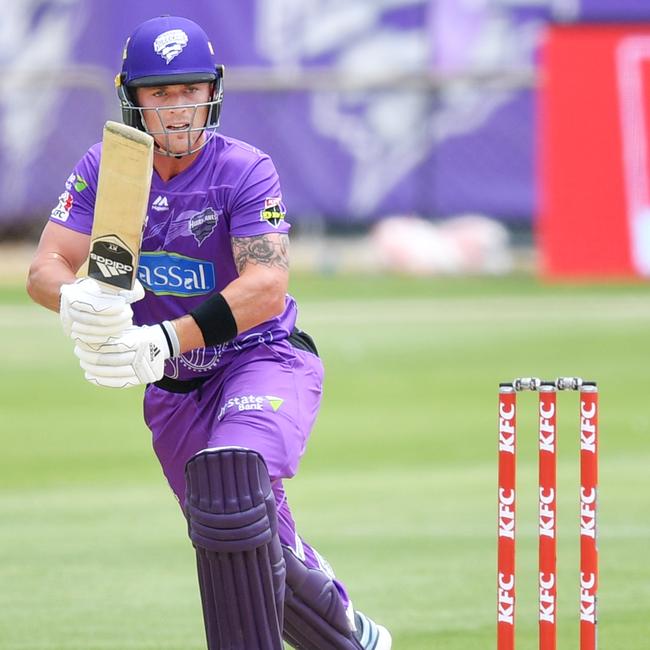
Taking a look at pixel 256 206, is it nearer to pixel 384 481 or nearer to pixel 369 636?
pixel 369 636

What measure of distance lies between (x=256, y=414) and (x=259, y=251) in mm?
445

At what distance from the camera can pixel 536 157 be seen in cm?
1772

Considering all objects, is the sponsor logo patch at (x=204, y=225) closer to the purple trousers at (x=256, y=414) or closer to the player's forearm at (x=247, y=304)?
the player's forearm at (x=247, y=304)

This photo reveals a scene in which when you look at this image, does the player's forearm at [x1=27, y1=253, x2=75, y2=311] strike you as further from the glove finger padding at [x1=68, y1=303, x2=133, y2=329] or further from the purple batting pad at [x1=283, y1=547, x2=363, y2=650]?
the purple batting pad at [x1=283, y1=547, x2=363, y2=650]

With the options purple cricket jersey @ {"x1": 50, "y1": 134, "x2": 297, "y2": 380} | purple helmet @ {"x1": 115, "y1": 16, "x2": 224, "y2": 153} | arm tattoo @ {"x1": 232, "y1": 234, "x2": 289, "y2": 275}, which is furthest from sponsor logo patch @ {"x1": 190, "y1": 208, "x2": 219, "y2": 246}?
purple helmet @ {"x1": 115, "y1": 16, "x2": 224, "y2": 153}

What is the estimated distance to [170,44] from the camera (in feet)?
14.5

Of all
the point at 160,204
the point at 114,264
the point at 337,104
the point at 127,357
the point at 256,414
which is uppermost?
the point at 337,104

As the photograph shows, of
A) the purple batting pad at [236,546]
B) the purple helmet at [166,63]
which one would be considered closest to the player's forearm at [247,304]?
the purple batting pad at [236,546]

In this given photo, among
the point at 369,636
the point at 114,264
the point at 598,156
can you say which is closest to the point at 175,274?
the point at 114,264

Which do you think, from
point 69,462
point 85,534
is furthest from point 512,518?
point 69,462

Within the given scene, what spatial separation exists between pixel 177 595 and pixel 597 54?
1174cm

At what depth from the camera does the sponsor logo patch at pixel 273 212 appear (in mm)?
4406

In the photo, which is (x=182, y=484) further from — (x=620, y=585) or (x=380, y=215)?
(x=380, y=215)

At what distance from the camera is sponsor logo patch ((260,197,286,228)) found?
14.5 ft
